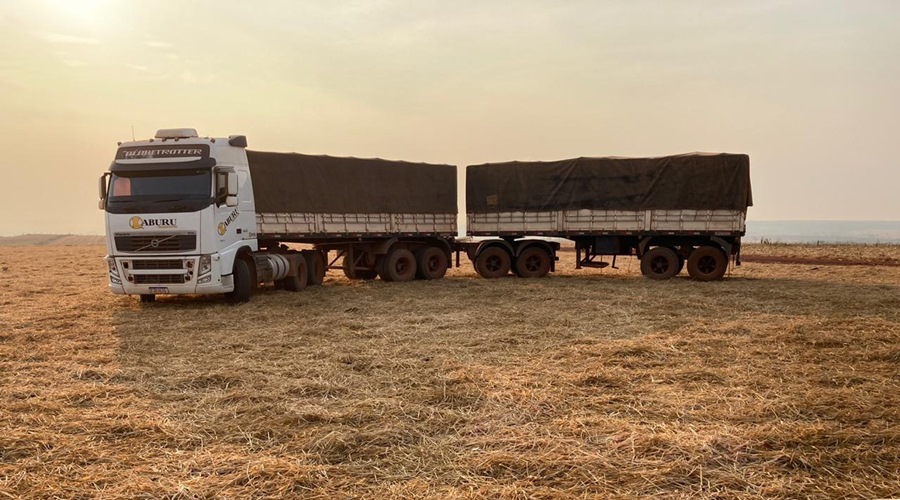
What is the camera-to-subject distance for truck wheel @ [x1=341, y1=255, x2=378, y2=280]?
1783 centimetres

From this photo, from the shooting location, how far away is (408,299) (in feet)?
46.1

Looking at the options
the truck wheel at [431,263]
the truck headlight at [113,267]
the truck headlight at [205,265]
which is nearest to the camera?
the truck headlight at [205,265]

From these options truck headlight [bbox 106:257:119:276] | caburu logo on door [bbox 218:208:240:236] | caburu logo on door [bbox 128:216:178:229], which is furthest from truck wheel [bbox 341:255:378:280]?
truck headlight [bbox 106:257:119:276]

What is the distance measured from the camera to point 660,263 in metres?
18.4

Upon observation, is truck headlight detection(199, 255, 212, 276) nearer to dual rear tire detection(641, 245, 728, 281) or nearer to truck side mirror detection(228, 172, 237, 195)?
truck side mirror detection(228, 172, 237, 195)

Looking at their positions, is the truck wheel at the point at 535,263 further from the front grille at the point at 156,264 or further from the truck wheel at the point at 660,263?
the front grille at the point at 156,264

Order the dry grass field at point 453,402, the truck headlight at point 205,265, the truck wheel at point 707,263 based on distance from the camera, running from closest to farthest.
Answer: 1. the dry grass field at point 453,402
2. the truck headlight at point 205,265
3. the truck wheel at point 707,263

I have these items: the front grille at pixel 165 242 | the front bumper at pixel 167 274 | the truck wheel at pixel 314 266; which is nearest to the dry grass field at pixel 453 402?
the front bumper at pixel 167 274

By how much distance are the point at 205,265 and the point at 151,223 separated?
4.27 ft

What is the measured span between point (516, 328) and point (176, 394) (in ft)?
17.6

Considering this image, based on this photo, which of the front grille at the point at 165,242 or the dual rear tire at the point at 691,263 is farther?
the dual rear tire at the point at 691,263

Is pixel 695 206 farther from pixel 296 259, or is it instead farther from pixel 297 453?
pixel 297 453

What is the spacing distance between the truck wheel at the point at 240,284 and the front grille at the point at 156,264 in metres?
1.25

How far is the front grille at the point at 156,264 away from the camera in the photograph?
1203 cm
